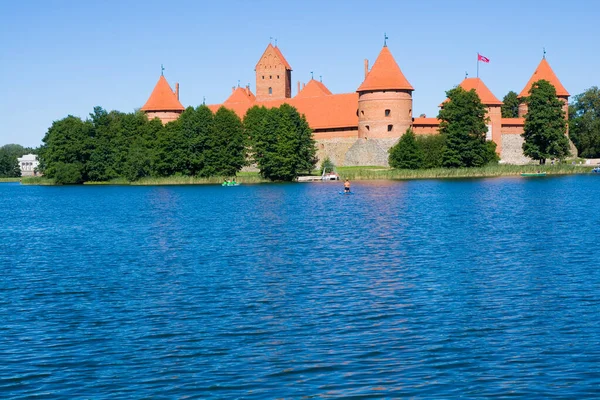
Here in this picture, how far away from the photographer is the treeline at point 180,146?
67.9 metres

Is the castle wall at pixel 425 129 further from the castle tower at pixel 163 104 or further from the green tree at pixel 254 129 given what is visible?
the castle tower at pixel 163 104

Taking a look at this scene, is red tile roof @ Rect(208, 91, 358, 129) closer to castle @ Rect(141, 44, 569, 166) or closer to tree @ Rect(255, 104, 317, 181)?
castle @ Rect(141, 44, 569, 166)

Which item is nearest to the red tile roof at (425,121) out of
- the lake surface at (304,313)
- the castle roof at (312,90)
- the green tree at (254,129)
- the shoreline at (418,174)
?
the shoreline at (418,174)

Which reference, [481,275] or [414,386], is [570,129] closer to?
[481,275]

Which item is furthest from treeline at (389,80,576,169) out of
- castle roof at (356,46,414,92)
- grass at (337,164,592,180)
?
castle roof at (356,46,414,92)

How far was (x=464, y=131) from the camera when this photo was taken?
65625 millimetres

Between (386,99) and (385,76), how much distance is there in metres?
2.29

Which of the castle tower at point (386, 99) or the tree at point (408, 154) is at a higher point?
the castle tower at point (386, 99)

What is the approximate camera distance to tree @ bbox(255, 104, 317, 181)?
218 feet

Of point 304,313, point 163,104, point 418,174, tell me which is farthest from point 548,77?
point 304,313

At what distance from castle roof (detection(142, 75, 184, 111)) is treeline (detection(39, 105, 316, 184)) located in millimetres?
10464

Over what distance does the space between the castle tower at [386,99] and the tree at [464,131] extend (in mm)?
10117

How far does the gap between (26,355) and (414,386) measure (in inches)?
196

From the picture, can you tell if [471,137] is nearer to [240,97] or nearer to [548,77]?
[548,77]
